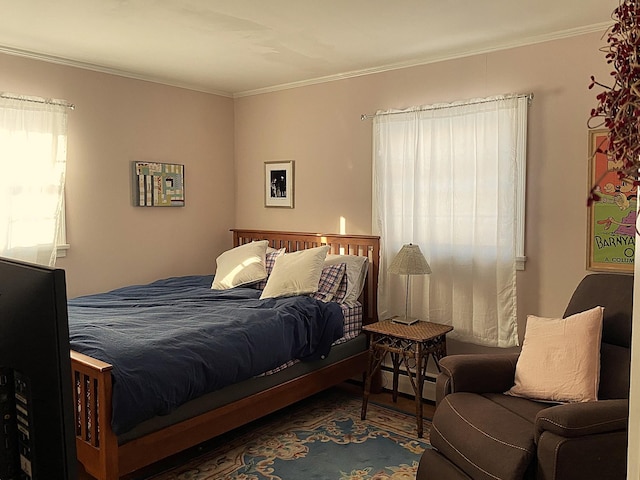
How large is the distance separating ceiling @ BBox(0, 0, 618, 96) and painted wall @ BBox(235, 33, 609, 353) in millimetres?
129

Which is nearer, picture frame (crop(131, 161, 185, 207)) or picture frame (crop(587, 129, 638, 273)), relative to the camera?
picture frame (crop(587, 129, 638, 273))

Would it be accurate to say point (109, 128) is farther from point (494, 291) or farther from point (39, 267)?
point (39, 267)

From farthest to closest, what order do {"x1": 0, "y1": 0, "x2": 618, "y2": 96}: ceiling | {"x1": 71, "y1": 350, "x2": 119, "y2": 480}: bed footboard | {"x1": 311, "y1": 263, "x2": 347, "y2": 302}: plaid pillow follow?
{"x1": 311, "y1": 263, "x2": 347, "y2": 302}: plaid pillow
{"x1": 0, "y1": 0, "x2": 618, "y2": 96}: ceiling
{"x1": 71, "y1": 350, "x2": 119, "y2": 480}: bed footboard

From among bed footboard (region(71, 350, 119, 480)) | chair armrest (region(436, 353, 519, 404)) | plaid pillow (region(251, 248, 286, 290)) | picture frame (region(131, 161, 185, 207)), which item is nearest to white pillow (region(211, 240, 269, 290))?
plaid pillow (region(251, 248, 286, 290))

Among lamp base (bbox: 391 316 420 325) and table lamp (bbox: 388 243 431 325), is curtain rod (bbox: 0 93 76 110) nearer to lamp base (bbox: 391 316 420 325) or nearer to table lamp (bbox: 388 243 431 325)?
table lamp (bbox: 388 243 431 325)

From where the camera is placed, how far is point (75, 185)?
4234mm

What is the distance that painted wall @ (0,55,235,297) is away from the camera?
4215 millimetres

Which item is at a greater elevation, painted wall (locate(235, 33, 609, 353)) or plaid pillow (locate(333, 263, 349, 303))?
painted wall (locate(235, 33, 609, 353))

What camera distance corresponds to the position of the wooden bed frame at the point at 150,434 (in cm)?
256

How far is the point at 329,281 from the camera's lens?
416 cm

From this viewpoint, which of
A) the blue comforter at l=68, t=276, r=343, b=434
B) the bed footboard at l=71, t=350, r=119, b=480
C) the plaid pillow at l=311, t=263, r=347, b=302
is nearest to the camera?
the bed footboard at l=71, t=350, r=119, b=480

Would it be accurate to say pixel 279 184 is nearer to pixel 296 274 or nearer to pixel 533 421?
pixel 296 274

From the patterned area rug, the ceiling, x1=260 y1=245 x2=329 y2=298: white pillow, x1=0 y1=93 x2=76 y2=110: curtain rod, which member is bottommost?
the patterned area rug

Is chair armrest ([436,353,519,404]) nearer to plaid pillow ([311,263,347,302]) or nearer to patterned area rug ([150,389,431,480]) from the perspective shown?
patterned area rug ([150,389,431,480])
